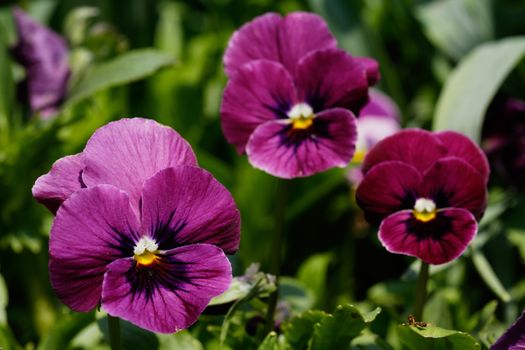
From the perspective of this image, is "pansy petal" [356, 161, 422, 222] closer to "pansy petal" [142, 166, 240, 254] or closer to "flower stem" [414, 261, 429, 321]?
"flower stem" [414, 261, 429, 321]

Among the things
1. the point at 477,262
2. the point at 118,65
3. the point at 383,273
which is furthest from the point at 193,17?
the point at 477,262

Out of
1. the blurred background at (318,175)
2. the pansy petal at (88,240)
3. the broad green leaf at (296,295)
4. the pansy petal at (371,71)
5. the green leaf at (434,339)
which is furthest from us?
the blurred background at (318,175)

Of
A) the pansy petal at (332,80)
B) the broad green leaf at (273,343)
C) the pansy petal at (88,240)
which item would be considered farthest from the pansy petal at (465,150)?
the pansy petal at (88,240)

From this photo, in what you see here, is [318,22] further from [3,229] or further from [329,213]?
[329,213]

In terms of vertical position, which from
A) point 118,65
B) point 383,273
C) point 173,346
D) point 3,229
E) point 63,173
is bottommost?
point 383,273

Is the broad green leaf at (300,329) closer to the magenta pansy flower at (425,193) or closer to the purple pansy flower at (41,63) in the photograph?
the magenta pansy flower at (425,193)

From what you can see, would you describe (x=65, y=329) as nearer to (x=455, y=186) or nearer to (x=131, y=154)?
(x=131, y=154)

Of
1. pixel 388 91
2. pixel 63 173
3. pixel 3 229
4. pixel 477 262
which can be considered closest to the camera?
pixel 63 173
